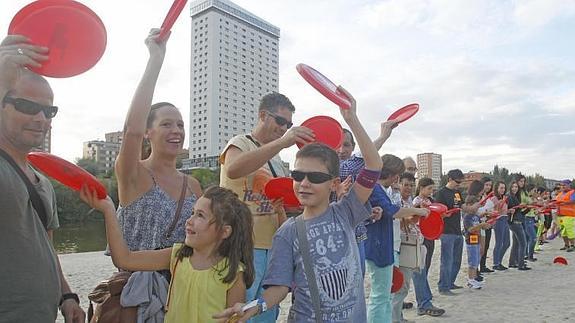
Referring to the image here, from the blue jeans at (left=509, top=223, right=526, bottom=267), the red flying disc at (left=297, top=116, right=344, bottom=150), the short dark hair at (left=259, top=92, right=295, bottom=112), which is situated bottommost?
the blue jeans at (left=509, top=223, right=526, bottom=267)

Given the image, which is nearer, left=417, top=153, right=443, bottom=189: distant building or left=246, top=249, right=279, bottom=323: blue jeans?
left=246, top=249, right=279, bottom=323: blue jeans

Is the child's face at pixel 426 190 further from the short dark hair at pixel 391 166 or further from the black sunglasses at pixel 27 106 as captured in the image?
→ the black sunglasses at pixel 27 106

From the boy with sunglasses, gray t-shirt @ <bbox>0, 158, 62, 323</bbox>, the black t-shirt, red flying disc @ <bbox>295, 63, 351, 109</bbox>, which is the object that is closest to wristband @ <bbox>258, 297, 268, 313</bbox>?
the boy with sunglasses

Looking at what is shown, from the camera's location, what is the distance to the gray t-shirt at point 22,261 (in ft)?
6.07

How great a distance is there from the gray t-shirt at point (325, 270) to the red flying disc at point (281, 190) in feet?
1.21

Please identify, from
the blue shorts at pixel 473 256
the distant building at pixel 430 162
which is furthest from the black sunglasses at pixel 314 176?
the distant building at pixel 430 162

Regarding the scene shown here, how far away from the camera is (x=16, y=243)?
6.20ft

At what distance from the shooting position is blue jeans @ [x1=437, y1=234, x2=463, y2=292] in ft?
24.2

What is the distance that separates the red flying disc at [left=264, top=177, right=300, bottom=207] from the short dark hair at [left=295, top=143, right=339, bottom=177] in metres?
0.35

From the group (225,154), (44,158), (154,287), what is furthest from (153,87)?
(154,287)

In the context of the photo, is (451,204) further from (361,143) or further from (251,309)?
(251,309)

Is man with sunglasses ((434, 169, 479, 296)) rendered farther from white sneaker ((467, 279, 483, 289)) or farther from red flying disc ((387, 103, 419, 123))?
red flying disc ((387, 103, 419, 123))

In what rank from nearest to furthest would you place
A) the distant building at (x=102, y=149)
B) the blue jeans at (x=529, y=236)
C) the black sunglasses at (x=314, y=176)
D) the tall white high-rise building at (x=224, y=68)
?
the black sunglasses at (x=314, y=176), the blue jeans at (x=529, y=236), the tall white high-rise building at (x=224, y=68), the distant building at (x=102, y=149)

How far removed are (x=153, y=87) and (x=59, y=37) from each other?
470 millimetres
